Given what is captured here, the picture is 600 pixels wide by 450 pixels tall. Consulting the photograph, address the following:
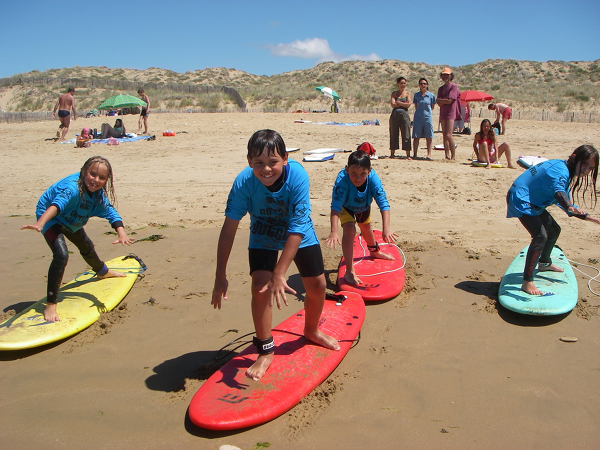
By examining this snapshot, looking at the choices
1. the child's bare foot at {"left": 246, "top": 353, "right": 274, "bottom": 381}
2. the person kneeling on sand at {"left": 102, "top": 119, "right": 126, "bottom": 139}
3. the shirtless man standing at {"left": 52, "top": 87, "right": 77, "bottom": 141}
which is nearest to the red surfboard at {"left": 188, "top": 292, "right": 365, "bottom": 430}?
the child's bare foot at {"left": 246, "top": 353, "right": 274, "bottom": 381}

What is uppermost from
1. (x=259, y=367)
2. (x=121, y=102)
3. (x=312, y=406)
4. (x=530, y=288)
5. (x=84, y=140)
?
(x=121, y=102)

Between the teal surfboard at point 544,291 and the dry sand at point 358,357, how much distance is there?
0.11m

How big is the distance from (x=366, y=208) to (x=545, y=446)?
2519 mm

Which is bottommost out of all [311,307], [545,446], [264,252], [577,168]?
[545,446]

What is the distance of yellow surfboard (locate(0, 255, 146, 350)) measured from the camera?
331 centimetres

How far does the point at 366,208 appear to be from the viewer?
14.4 feet

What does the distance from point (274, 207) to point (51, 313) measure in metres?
2.16

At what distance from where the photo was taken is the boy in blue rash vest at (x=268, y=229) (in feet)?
8.33

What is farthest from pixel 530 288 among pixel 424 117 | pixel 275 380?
pixel 424 117

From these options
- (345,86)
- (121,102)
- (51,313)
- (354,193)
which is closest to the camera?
(51,313)

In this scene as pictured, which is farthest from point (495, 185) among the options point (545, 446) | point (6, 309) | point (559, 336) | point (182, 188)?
point (6, 309)

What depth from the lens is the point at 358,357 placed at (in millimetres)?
3184

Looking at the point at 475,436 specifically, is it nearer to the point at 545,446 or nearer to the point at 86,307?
the point at 545,446

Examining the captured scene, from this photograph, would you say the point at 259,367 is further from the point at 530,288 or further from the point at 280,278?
the point at 530,288
